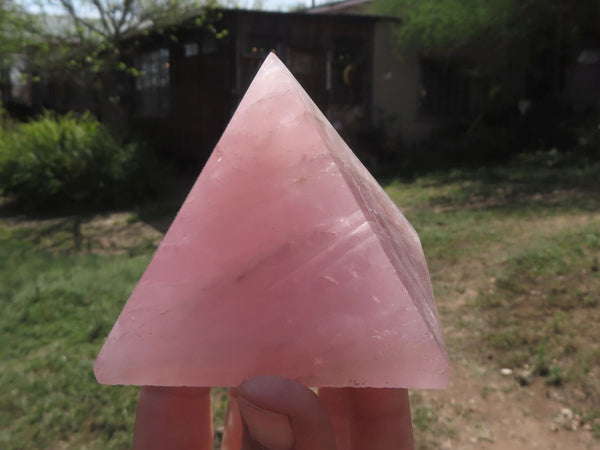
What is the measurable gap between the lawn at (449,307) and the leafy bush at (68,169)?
2.31 meters

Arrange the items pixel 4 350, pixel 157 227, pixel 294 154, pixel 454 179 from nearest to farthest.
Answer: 1. pixel 294 154
2. pixel 4 350
3. pixel 157 227
4. pixel 454 179

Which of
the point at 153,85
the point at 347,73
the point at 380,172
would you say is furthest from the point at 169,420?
the point at 153,85

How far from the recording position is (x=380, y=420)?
1.22m

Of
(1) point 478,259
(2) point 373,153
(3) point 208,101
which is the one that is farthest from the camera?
(2) point 373,153

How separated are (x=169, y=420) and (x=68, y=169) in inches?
375

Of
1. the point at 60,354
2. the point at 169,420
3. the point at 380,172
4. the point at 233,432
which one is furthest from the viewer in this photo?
the point at 380,172

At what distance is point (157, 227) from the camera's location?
8.01 meters

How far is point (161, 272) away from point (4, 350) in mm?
3300

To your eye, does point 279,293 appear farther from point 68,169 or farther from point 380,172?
point 380,172

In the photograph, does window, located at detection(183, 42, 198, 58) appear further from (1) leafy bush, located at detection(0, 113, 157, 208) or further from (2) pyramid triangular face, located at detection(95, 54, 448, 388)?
(2) pyramid triangular face, located at detection(95, 54, 448, 388)

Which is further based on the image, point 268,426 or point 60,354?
point 60,354

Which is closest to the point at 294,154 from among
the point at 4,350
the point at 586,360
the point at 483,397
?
the point at 483,397

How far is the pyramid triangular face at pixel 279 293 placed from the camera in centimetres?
101

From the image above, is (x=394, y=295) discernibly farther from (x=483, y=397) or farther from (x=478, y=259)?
(x=478, y=259)
